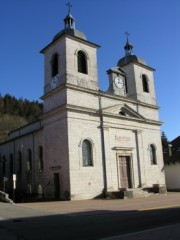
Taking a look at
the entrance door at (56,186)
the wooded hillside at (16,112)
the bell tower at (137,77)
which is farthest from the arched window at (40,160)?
the wooded hillside at (16,112)

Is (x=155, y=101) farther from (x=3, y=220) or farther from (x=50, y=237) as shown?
(x=50, y=237)

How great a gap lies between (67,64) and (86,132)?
21.0 ft

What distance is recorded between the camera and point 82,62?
2877cm

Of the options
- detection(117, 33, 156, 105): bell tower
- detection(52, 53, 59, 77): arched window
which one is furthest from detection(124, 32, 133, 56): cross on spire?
detection(52, 53, 59, 77): arched window

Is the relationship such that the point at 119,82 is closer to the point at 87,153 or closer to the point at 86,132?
the point at 86,132

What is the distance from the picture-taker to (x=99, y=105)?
28250 millimetres

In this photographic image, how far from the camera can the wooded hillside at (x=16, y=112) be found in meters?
75.6

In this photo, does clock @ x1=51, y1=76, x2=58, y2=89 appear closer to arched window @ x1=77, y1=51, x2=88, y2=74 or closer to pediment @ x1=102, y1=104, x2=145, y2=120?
arched window @ x1=77, y1=51, x2=88, y2=74

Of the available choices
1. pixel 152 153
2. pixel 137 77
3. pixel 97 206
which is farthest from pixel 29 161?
pixel 97 206

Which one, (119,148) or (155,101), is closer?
(119,148)

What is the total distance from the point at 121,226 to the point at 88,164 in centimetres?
1581

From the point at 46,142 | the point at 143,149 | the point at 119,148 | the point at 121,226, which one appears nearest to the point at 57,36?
the point at 46,142

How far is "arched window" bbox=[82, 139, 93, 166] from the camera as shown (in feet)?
84.9

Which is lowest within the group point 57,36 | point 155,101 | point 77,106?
point 77,106
